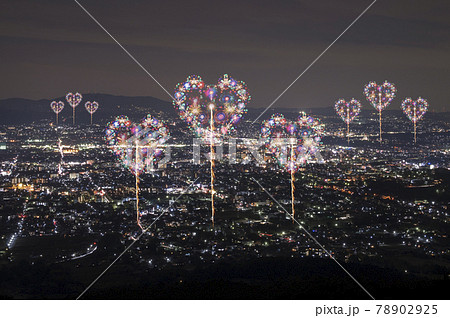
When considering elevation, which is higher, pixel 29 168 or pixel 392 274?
pixel 29 168

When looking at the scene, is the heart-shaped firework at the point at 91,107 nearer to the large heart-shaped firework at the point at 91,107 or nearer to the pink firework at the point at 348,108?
the large heart-shaped firework at the point at 91,107

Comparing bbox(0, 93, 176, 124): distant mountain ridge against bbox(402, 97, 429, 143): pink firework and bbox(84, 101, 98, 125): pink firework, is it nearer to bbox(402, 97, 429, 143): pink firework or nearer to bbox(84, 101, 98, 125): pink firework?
bbox(84, 101, 98, 125): pink firework

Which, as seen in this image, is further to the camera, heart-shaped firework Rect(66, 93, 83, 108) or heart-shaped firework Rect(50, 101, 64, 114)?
heart-shaped firework Rect(50, 101, 64, 114)

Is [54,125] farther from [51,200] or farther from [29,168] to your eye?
[51,200]

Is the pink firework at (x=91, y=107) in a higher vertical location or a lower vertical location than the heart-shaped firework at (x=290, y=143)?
higher

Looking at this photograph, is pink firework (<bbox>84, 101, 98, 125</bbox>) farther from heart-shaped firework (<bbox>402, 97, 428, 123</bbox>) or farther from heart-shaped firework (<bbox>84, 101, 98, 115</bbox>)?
heart-shaped firework (<bbox>402, 97, 428, 123</bbox>)

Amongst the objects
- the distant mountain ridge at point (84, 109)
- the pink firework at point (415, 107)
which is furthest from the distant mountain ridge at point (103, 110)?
the pink firework at point (415, 107)

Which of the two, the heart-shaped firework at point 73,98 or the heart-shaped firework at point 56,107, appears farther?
the heart-shaped firework at point 56,107

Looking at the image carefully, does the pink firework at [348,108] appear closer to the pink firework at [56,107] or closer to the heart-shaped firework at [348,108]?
the heart-shaped firework at [348,108]

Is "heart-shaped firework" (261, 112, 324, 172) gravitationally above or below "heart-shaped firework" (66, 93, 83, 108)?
below

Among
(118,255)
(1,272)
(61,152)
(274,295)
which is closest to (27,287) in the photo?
(1,272)

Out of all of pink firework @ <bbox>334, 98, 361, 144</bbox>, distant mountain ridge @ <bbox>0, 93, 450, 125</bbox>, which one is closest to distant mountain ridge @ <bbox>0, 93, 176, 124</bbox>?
distant mountain ridge @ <bbox>0, 93, 450, 125</bbox>
